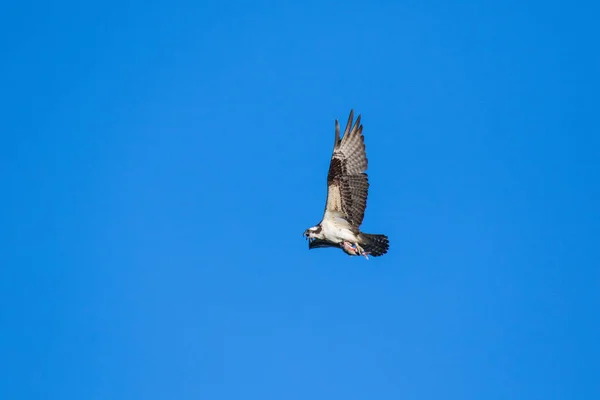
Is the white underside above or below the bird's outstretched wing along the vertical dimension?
below

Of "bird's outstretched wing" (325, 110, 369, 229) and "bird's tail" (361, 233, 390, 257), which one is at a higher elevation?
"bird's outstretched wing" (325, 110, 369, 229)

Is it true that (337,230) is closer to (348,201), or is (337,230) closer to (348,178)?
(348,201)

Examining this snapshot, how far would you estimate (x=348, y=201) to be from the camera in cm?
8869

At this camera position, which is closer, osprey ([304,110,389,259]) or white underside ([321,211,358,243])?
osprey ([304,110,389,259])

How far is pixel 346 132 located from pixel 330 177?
1384 mm

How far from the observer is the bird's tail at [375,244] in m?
88.8

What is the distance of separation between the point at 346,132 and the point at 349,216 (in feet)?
7.77

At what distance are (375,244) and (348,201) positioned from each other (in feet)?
4.71

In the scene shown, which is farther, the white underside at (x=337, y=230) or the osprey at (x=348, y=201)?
the white underside at (x=337, y=230)

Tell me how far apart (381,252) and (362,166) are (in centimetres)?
249

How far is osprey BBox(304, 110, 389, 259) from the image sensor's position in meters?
88.6

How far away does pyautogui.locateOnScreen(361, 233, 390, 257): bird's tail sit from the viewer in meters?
88.8

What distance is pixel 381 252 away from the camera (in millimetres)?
88812

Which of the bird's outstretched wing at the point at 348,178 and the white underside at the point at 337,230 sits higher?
the bird's outstretched wing at the point at 348,178
